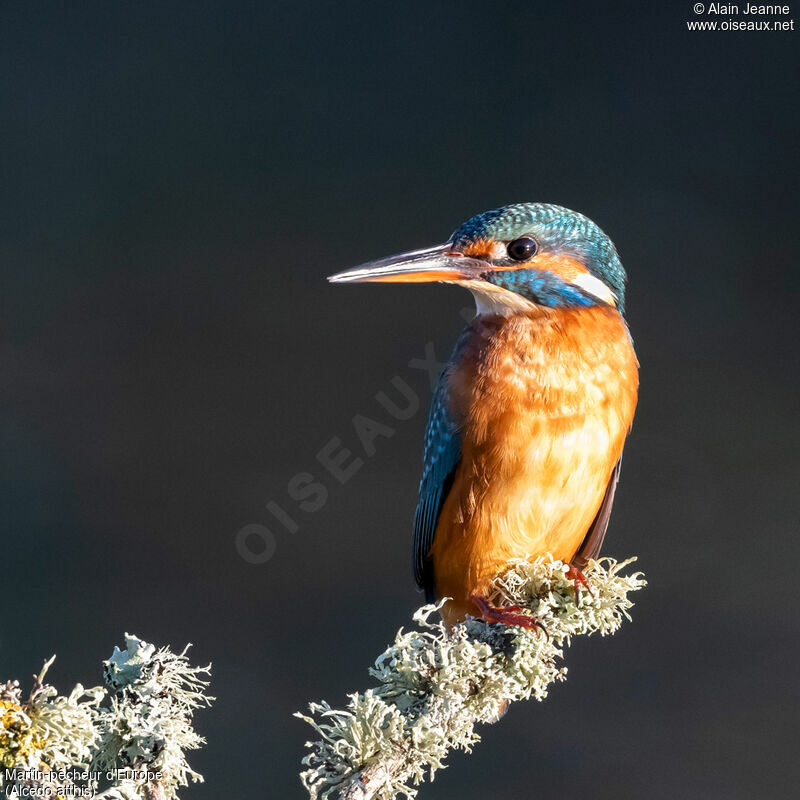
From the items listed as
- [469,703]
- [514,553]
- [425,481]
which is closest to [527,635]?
[469,703]

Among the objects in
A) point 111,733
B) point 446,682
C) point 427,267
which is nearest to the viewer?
point 111,733

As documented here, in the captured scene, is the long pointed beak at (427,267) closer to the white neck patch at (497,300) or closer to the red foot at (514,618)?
the white neck patch at (497,300)

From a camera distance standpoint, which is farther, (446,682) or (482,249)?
(482,249)

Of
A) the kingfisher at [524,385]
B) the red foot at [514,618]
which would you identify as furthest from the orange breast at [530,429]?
the red foot at [514,618]

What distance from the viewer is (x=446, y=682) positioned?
741 millimetres

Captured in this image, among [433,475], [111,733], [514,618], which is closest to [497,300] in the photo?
[433,475]

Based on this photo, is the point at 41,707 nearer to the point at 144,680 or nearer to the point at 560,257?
the point at 144,680

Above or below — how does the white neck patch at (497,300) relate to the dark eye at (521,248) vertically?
below

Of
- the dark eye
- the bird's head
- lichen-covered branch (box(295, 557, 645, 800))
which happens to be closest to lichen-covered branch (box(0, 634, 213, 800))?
lichen-covered branch (box(295, 557, 645, 800))

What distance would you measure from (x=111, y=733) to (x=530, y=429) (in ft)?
1.81

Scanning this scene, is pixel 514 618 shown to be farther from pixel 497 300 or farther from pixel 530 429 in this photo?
pixel 497 300

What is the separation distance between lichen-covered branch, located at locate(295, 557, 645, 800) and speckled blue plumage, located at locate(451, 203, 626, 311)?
323mm

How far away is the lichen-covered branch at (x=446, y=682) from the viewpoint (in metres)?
0.63

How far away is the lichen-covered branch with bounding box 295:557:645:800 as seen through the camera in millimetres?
631
